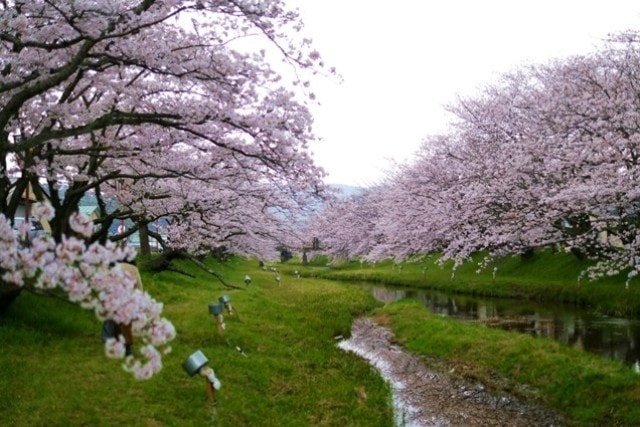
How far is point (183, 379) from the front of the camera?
11227 millimetres

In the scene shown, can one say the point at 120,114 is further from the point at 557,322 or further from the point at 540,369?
the point at 557,322

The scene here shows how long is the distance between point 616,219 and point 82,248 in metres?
15.2

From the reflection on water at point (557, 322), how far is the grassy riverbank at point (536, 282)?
1099 millimetres

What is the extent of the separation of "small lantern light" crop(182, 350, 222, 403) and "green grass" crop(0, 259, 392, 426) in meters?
0.36

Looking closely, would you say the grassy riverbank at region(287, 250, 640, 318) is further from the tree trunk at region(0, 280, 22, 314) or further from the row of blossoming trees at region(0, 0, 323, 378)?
the tree trunk at region(0, 280, 22, 314)

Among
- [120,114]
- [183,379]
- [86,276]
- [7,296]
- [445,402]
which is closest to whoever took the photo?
[86,276]

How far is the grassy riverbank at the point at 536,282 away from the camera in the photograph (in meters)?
25.5

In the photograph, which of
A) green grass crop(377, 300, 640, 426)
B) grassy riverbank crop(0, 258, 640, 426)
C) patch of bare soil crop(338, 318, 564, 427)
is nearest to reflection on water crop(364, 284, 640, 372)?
green grass crop(377, 300, 640, 426)

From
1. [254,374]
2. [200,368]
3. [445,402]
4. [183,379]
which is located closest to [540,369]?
[445,402]

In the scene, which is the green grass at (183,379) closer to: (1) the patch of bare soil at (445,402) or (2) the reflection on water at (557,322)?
(1) the patch of bare soil at (445,402)

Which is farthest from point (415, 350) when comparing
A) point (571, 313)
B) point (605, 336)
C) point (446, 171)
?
point (446, 171)

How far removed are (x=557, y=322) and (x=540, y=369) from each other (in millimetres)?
9138

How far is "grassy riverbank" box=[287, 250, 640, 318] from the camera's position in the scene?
25.5 metres

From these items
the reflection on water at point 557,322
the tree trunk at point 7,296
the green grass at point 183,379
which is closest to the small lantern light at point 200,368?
the green grass at point 183,379
